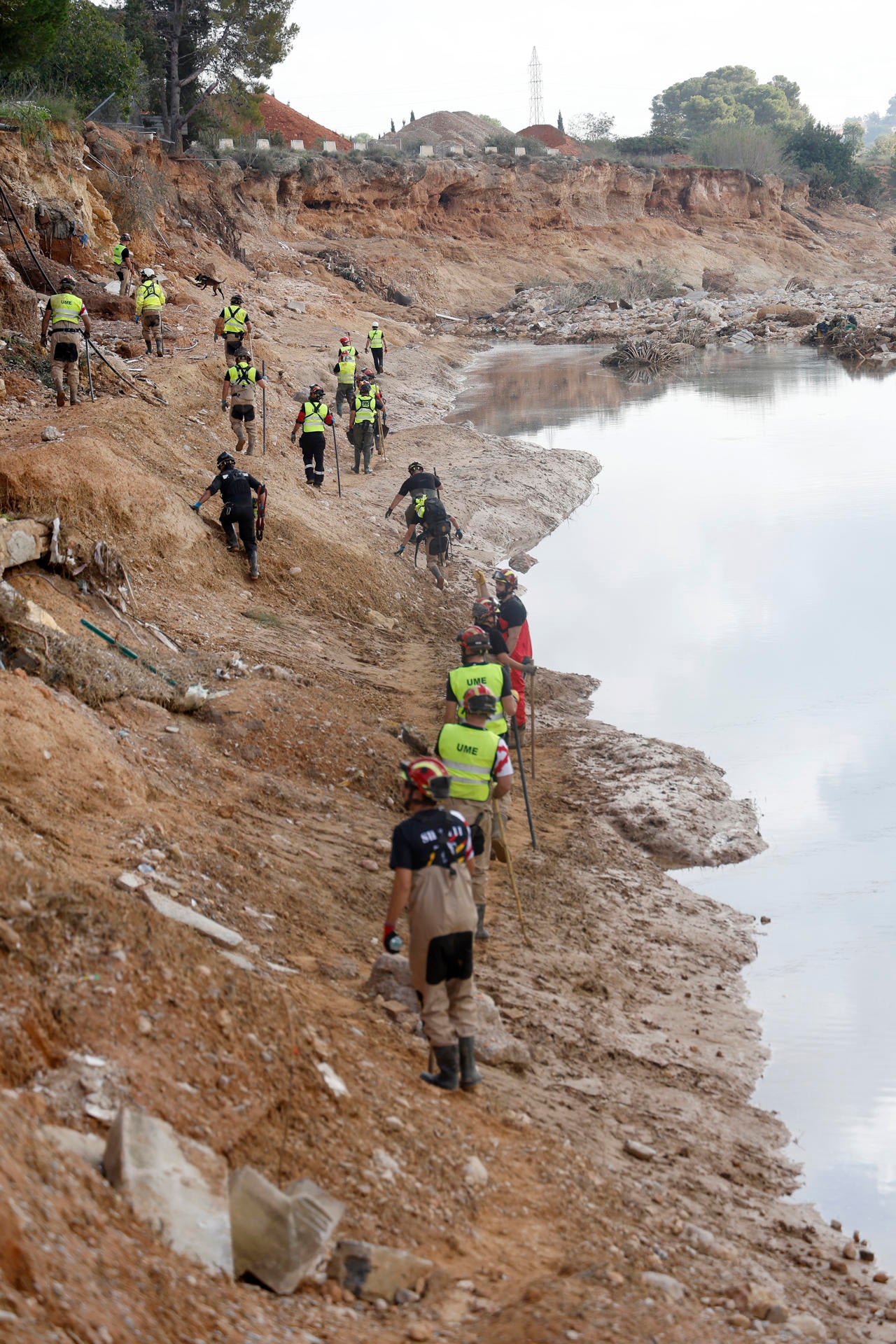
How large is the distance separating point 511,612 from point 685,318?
46792 mm

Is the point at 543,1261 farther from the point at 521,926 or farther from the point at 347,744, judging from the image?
the point at 347,744

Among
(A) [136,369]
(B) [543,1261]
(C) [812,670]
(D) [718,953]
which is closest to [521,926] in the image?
(D) [718,953]

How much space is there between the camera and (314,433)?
1938cm

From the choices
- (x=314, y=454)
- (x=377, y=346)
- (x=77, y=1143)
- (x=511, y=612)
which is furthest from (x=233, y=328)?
(x=77, y=1143)

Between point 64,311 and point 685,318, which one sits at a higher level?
point 685,318

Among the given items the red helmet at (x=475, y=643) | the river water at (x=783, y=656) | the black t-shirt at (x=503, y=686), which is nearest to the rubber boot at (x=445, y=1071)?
the river water at (x=783, y=656)

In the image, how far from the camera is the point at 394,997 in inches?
285

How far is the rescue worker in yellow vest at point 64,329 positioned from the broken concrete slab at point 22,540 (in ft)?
20.1

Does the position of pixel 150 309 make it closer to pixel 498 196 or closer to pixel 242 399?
pixel 242 399

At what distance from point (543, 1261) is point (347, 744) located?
6762 mm

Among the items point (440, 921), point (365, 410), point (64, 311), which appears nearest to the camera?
point (440, 921)

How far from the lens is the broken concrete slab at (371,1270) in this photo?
4.71 metres

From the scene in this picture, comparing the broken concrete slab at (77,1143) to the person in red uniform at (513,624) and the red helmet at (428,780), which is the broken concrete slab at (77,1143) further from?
the person in red uniform at (513,624)

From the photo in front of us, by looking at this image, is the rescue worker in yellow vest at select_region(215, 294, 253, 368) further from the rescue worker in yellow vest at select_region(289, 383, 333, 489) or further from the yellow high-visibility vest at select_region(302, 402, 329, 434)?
the yellow high-visibility vest at select_region(302, 402, 329, 434)
